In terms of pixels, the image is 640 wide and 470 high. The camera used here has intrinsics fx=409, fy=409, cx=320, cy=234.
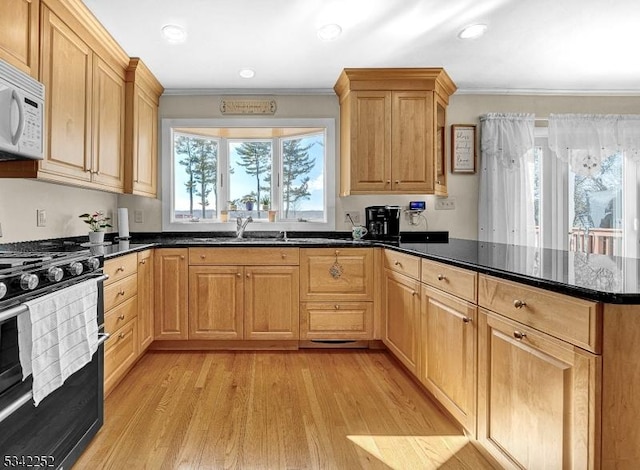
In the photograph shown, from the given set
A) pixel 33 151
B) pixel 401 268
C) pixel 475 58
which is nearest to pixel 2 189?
pixel 33 151

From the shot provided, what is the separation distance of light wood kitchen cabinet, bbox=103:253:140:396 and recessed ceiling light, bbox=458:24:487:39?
102 inches

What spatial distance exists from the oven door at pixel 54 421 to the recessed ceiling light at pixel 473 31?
2.76m

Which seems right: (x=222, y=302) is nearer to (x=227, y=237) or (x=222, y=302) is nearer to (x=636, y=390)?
(x=227, y=237)

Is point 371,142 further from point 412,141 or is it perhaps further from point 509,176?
point 509,176

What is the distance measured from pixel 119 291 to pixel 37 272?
3.46ft

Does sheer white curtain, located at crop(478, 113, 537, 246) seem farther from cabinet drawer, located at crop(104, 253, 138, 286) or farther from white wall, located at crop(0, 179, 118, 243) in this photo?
white wall, located at crop(0, 179, 118, 243)

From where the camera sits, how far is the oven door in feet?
4.11

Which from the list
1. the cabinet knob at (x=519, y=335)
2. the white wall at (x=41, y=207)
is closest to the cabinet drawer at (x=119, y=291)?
the white wall at (x=41, y=207)

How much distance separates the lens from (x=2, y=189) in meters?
2.23

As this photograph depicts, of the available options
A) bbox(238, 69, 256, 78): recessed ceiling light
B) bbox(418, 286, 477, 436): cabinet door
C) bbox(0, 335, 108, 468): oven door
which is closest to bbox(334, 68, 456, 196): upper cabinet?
bbox(238, 69, 256, 78): recessed ceiling light

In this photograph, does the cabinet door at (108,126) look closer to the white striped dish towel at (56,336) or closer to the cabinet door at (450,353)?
the white striped dish towel at (56,336)

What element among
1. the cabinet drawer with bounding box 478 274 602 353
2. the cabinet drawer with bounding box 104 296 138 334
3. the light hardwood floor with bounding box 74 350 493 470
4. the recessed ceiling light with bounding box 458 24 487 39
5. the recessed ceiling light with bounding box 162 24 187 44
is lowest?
the light hardwood floor with bounding box 74 350 493 470

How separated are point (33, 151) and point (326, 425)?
1844mm

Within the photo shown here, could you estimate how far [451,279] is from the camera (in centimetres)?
196
